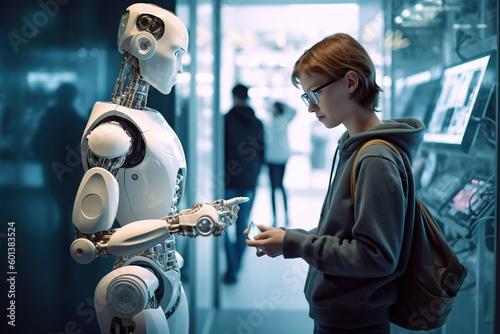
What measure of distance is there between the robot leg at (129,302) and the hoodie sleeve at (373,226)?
1.93 ft

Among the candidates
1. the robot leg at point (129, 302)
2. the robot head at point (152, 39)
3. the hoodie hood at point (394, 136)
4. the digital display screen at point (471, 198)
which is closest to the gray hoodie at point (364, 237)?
the hoodie hood at point (394, 136)

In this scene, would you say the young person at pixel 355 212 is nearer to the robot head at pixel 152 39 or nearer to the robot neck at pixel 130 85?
the robot head at pixel 152 39

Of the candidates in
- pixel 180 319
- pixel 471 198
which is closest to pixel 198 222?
pixel 180 319

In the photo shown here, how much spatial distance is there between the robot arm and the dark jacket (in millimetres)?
2132

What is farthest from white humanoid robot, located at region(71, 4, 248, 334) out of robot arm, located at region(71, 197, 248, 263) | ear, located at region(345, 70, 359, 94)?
ear, located at region(345, 70, 359, 94)

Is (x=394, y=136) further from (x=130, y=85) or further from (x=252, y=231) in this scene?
(x=130, y=85)

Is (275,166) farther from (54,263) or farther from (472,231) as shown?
(54,263)

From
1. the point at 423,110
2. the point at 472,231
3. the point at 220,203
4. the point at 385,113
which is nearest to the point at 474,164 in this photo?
the point at 472,231

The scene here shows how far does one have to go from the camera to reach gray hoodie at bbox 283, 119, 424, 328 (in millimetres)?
1062

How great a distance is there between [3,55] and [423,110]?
2.54m

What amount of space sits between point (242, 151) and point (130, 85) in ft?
6.74

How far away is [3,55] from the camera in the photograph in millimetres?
1826

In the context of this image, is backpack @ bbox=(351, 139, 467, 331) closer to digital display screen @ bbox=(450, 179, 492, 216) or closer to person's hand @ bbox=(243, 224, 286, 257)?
person's hand @ bbox=(243, 224, 286, 257)

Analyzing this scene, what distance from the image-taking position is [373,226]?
1045 millimetres
